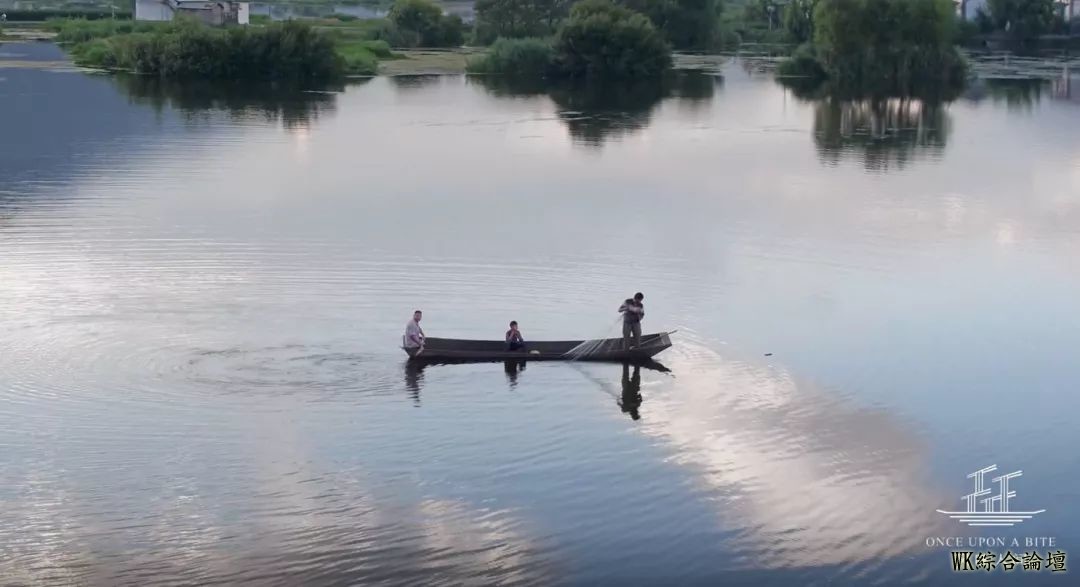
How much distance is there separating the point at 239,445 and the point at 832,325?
12.8 metres

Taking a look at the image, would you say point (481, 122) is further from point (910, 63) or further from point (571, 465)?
point (571, 465)

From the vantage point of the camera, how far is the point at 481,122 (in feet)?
211

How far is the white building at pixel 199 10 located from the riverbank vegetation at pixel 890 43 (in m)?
50.7

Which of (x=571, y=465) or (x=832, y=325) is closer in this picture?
(x=571, y=465)

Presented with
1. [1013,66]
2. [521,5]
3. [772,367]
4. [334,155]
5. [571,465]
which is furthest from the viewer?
[521,5]

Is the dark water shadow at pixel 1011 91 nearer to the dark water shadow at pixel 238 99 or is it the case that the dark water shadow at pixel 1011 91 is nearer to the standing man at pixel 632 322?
the dark water shadow at pixel 238 99

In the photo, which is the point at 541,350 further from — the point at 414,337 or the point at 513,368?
the point at 414,337

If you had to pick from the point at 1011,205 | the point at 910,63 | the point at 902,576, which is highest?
the point at 910,63

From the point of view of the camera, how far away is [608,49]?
90812 mm

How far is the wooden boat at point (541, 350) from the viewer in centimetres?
2616

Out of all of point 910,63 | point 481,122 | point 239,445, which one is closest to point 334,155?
point 481,122

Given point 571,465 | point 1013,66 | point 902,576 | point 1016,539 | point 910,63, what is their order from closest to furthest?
point 902,576 < point 1016,539 < point 571,465 < point 910,63 < point 1013,66
